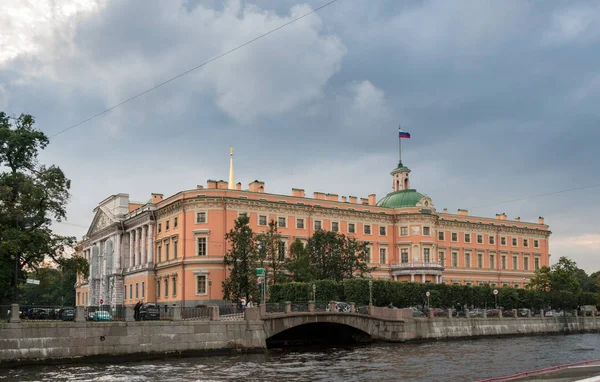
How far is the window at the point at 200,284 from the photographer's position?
76088 millimetres

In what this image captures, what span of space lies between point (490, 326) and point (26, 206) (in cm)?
4284

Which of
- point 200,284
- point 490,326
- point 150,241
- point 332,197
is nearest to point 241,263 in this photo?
point 200,284

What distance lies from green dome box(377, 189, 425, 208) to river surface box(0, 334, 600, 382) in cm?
4691

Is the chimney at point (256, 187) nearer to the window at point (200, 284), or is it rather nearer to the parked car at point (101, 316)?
the window at point (200, 284)

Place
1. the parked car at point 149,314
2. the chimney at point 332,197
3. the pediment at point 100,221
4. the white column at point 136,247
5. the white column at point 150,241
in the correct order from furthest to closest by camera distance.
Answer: the pediment at point 100,221 → the white column at point 136,247 → the chimney at point 332,197 → the white column at point 150,241 → the parked car at point 149,314

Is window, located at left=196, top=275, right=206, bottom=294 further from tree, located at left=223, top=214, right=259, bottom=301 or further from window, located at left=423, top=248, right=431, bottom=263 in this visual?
window, located at left=423, top=248, right=431, bottom=263

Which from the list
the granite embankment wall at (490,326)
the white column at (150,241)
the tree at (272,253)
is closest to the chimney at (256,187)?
the tree at (272,253)

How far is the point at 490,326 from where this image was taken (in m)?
64.2

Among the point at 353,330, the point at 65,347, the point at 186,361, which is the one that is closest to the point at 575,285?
the point at 353,330

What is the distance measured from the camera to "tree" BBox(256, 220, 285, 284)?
2785 inches

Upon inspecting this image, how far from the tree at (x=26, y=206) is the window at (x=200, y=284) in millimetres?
28031

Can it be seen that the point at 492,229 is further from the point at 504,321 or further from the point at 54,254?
the point at 54,254

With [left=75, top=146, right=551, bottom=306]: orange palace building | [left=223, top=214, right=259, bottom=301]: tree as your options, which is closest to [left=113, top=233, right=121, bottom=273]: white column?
[left=75, top=146, right=551, bottom=306]: orange palace building

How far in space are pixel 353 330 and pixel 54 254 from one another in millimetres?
24246
